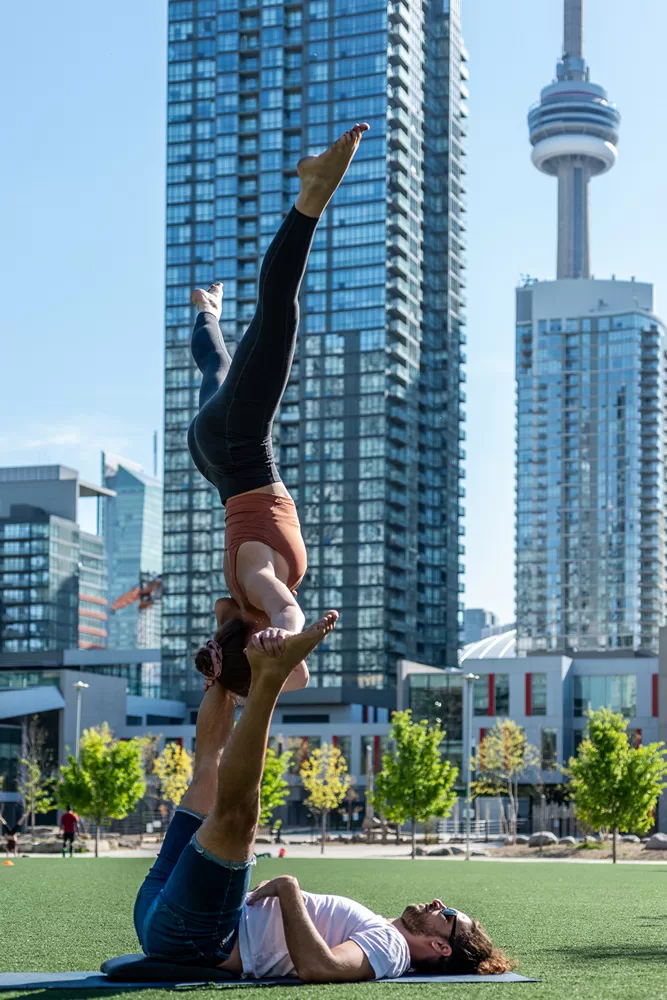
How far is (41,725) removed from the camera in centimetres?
7975

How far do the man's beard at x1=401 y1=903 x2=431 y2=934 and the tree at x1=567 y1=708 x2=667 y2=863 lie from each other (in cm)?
3721

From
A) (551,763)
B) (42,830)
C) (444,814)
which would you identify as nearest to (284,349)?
(444,814)

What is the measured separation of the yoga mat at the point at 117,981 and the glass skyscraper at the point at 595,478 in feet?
462

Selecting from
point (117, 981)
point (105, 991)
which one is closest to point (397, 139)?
point (117, 981)

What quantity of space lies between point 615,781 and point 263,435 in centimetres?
3713

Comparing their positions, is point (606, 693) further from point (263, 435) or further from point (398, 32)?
point (263, 435)

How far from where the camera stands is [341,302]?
11656 cm

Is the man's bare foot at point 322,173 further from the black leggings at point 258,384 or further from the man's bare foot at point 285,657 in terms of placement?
the man's bare foot at point 285,657

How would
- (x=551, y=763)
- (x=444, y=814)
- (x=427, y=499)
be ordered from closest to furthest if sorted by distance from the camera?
(x=444, y=814), (x=551, y=763), (x=427, y=499)

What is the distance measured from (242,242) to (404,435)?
2212 centimetres

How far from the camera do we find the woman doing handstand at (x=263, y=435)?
26.4ft

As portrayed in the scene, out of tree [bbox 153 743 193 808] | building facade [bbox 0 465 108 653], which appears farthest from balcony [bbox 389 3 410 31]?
tree [bbox 153 743 193 808]

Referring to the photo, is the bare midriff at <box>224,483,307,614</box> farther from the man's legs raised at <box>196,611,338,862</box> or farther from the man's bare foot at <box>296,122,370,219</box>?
the man's bare foot at <box>296,122,370,219</box>

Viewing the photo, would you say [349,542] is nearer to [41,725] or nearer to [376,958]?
[41,725]
